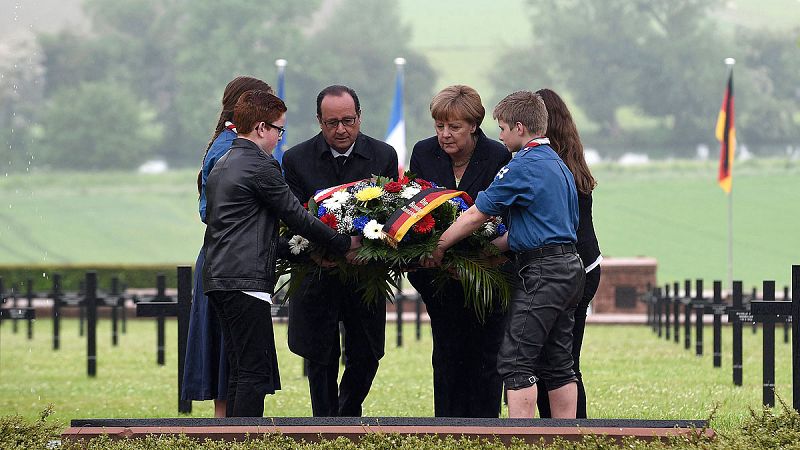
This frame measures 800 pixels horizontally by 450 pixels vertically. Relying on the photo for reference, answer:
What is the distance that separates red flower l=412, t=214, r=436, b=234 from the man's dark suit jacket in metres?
0.74

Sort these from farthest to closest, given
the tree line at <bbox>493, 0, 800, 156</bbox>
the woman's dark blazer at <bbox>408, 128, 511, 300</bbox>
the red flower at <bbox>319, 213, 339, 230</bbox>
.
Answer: the tree line at <bbox>493, 0, 800, 156</bbox>
the woman's dark blazer at <bbox>408, 128, 511, 300</bbox>
the red flower at <bbox>319, 213, 339, 230</bbox>

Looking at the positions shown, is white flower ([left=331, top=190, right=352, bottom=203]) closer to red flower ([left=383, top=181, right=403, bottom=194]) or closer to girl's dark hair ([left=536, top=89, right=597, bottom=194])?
red flower ([left=383, top=181, right=403, bottom=194])

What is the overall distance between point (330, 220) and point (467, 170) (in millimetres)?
965

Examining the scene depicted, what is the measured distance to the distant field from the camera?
56.4 m

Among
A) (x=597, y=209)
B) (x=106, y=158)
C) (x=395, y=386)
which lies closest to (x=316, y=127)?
(x=106, y=158)

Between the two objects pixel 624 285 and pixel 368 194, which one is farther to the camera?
pixel 624 285

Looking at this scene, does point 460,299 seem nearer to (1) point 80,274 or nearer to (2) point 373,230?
(2) point 373,230

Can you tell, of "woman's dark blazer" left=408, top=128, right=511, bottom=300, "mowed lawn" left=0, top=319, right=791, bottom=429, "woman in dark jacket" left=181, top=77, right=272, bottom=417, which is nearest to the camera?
"woman's dark blazer" left=408, top=128, right=511, bottom=300

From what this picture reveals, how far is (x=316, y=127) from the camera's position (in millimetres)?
69188

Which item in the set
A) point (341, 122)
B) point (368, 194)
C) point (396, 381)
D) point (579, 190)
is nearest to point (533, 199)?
point (579, 190)

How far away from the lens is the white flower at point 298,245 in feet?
26.1

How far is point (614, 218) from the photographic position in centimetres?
6091

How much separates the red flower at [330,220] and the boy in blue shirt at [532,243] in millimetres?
594

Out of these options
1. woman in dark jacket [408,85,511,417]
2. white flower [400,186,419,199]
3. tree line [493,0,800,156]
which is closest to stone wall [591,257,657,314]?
Answer: woman in dark jacket [408,85,511,417]
